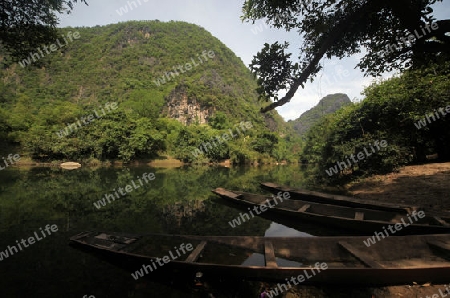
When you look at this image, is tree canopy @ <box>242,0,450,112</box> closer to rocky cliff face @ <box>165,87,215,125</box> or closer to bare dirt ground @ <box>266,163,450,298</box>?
bare dirt ground @ <box>266,163,450,298</box>

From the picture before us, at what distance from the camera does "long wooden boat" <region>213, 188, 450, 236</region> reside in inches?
226

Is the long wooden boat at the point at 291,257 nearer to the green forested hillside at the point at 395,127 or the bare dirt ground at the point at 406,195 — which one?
the bare dirt ground at the point at 406,195

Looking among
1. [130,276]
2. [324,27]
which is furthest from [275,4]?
[130,276]

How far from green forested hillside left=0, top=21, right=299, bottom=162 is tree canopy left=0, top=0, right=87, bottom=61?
70 centimetres

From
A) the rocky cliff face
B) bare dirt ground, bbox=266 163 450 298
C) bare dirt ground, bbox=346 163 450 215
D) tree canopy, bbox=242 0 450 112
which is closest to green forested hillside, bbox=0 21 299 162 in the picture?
the rocky cliff face

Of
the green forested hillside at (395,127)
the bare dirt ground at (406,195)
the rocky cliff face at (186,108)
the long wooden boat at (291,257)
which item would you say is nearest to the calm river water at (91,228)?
the long wooden boat at (291,257)

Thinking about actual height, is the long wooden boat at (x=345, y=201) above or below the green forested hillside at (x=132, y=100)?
below

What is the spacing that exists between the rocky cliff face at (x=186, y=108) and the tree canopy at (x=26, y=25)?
73.8 meters

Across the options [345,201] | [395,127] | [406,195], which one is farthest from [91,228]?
[395,127]

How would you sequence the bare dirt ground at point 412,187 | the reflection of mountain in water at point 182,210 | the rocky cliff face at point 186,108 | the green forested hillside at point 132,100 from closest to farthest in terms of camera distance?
the reflection of mountain in water at point 182,210 < the bare dirt ground at point 412,187 < the green forested hillside at point 132,100 < the rocky cliff face at point 186,108

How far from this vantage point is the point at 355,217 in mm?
6875

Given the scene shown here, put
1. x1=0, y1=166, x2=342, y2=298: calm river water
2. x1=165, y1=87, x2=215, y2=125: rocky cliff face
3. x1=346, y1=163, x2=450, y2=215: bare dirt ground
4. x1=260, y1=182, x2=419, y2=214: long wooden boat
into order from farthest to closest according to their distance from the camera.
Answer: x1=165, y1=87, x2=215, y2=125: rocky cliff face < x1=346, y1=163, x2=450, y2=215: bare dirt ground < x1=260, y1=182, x2=419, y2=214: long wooden boat < x1=0, y1=166, x2=342, y2=298: calm river water

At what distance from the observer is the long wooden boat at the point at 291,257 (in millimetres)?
3596

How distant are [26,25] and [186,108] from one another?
76.2 meters
